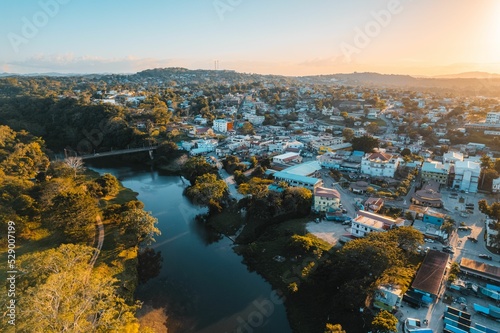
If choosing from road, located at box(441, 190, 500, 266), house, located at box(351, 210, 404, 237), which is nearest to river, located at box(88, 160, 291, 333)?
house, located at box(351, 210, 404, 237)

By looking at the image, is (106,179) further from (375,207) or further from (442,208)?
(442,208)

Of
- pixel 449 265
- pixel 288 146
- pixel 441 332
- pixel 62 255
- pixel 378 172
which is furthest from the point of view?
pixel 288 146

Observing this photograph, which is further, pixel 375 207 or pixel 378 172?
pixel 378 172

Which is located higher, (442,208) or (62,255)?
(62,255)

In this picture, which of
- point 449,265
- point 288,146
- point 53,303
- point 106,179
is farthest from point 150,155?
point 449,265

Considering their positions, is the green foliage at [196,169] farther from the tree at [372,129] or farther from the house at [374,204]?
the tree at [372,129]

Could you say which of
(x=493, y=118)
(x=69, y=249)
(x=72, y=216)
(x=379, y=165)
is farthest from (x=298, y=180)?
(x=493, y=118)
